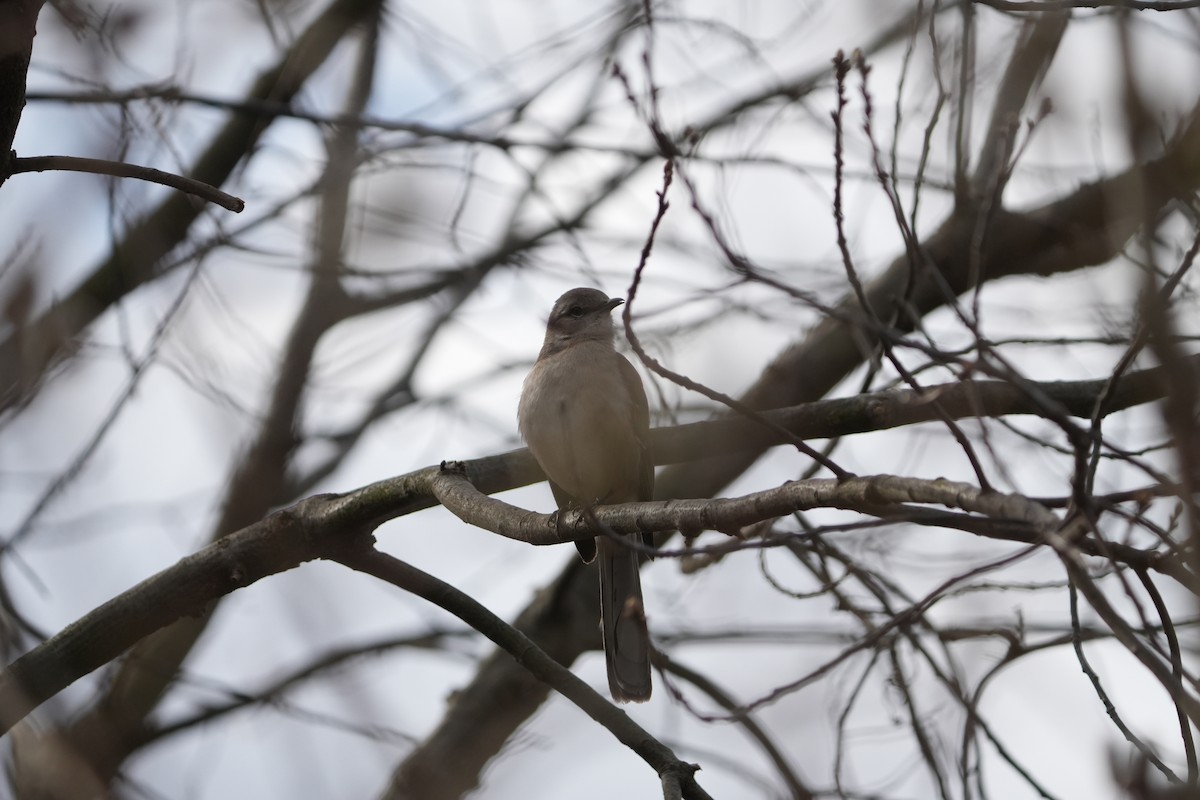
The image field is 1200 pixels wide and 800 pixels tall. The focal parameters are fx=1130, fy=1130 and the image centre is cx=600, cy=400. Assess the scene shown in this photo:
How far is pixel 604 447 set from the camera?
19.8 ft

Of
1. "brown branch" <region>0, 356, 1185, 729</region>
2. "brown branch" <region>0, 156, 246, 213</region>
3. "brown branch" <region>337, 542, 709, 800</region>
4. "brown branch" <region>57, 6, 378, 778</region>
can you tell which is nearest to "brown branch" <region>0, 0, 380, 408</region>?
"brown branch" <region>57, 6, 378, 778</region>

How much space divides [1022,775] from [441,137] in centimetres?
456

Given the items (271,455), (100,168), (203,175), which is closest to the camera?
(100,168)

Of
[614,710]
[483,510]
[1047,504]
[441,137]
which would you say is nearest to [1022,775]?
[614,710]

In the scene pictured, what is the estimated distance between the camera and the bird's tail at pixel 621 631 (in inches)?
233

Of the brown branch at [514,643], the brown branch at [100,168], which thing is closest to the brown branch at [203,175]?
the brown branch at [514,643]

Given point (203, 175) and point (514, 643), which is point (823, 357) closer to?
point (514, 643)

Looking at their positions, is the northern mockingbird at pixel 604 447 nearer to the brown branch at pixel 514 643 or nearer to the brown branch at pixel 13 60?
the brown branch at pixel 514 643

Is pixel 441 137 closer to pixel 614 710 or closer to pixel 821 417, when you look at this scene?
pixel 821 417

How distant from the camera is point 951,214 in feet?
21.1

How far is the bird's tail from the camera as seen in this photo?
5.91 meters

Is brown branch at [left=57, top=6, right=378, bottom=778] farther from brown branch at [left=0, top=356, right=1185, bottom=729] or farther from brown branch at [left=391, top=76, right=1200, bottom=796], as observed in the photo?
brown branch at [left=0, top=356, right=1185, bottom=729]

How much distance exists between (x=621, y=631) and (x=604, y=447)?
3.27 feet

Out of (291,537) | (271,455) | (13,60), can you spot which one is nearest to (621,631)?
(291,537)
